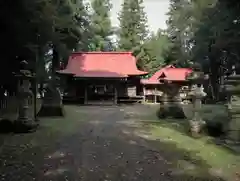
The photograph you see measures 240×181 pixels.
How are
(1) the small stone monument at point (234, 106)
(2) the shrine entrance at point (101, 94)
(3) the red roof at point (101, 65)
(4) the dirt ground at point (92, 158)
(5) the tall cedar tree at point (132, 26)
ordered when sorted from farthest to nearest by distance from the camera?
(5) the tall cedar tree at point (132, 26)
(2) the shrine entrance at point (101, 94)
(3) the red roof at point (101, 65)
(1) the small stone monument at point (234, 106)
(4) the dirt ground at point (92, 158)

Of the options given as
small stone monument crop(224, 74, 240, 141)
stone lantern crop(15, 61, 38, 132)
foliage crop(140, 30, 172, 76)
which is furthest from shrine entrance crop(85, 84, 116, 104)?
small stone monument crop(224, 74, 240, 141)

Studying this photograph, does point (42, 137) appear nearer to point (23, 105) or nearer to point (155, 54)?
point (23, 105)

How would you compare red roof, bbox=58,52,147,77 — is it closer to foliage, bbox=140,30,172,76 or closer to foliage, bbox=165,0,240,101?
foliage, bbox=165,0,240,101

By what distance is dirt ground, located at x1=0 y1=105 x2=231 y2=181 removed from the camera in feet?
17.5

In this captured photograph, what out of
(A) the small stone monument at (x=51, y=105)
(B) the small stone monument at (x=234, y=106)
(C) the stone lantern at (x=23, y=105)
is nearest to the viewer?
(B) the small stone monument at (x=234, y=106)

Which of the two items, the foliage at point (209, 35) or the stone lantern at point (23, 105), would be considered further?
the foliage at point (209, 35)

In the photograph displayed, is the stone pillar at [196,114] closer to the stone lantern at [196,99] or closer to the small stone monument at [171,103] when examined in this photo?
the stone lantern at [196,99]

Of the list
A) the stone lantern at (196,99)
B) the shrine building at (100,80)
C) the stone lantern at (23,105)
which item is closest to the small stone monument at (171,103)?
the stone lantern at (196,99)

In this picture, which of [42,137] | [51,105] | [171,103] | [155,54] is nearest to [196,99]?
[171,103]

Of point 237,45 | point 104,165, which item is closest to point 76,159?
point 104,165

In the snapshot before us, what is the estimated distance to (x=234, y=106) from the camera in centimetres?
773

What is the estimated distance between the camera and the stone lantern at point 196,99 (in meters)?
9.16

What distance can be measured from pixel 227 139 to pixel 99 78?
1722cm

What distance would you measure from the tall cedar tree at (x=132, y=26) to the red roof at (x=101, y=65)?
12.4m
